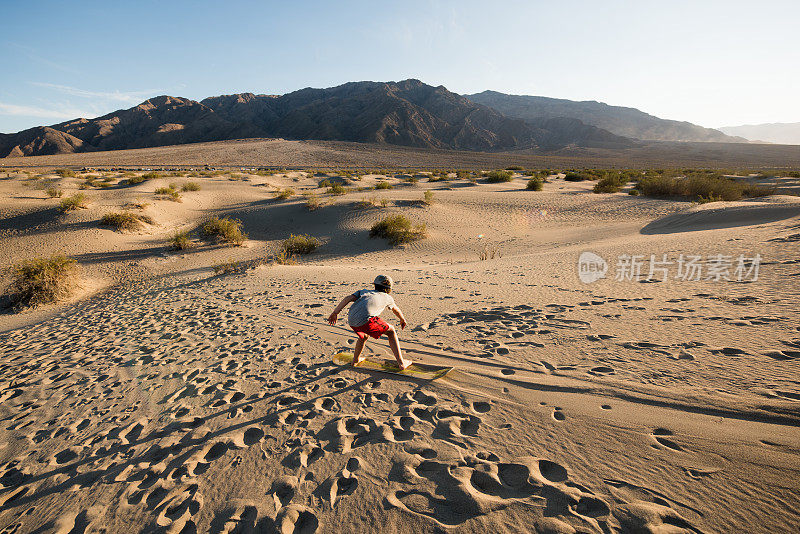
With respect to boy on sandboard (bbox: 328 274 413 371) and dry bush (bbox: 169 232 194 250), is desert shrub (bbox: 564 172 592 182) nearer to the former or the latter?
dry bush (bbox: 169 232 194 250)

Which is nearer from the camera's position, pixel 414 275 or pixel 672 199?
pixel 414 275

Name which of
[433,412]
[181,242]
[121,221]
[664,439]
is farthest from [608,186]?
[121,221]

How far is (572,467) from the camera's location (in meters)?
2.27

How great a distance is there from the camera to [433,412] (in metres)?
3.04

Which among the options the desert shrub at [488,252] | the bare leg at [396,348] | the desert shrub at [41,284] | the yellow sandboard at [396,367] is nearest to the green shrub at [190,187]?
the desert shrub at [41,284]

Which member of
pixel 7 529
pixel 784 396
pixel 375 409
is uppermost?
pixel 784 396

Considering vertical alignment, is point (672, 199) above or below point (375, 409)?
above

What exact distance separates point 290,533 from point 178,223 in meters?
17.3

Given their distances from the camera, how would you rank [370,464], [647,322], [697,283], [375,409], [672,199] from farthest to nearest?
[672,199] < [697,283] < [647,322] < [375,409] < [370,464]

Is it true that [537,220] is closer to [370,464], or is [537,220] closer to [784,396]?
[784,396]

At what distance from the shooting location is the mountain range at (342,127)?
96.9 meters

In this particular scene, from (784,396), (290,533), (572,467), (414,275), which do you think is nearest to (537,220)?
(414,275)

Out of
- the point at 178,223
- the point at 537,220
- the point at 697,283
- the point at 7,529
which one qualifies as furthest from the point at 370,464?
the point at 178,223

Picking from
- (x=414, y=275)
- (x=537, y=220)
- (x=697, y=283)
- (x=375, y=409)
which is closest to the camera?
(x=375, y=409)
